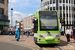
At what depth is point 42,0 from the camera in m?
66.0

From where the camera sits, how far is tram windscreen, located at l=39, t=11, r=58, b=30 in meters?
10.6

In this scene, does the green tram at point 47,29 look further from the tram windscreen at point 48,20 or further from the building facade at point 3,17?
the building facade at point 3,17

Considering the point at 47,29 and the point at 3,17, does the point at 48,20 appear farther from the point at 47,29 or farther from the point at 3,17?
the point at 3,17

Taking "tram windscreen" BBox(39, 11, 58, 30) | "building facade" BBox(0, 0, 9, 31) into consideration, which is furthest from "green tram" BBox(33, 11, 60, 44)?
"building facade" BBox(0, 0, 9, 31)

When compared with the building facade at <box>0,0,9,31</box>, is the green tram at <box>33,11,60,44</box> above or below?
below

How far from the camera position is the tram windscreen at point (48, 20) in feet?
34.8

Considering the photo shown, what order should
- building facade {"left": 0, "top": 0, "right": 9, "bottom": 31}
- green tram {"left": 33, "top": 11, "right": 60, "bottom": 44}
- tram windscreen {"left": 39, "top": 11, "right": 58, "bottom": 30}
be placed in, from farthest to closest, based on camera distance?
building facade {"left": 0, "top": 0, "right": 9, "bottom": 31} < tram windscreen {"left": 39, "top": 11, "right": 58, "bottom": 30} < green tram {"left": 33, "top": 11, "right": 60, "bottom": 44}

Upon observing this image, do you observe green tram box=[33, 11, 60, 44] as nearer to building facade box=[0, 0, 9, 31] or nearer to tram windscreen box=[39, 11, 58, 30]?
tram windscreen box=[39, 11, 58, 30]

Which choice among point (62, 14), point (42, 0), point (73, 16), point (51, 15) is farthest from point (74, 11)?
point (51, 15)

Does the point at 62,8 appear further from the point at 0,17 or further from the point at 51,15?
the point at 51,15

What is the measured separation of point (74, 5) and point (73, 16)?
5.03 m

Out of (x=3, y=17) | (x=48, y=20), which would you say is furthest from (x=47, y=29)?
(x=3, y=17)

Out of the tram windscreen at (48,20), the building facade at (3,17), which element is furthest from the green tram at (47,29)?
the building facade at (3,17)

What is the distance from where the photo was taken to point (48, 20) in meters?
10.7
